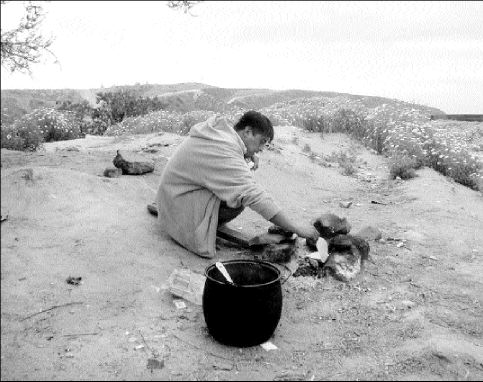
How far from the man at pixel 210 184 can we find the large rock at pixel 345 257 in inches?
12.6

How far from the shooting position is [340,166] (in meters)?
9.99

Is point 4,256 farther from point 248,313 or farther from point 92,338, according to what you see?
point 248,313

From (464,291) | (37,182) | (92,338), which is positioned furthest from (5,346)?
(464,291)

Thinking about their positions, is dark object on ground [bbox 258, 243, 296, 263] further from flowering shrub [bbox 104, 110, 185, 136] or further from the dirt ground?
flowering shrub [bbox 104, 110, 185, 136]

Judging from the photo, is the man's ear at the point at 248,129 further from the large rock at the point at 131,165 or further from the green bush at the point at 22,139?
the green bush at the point at 22,139

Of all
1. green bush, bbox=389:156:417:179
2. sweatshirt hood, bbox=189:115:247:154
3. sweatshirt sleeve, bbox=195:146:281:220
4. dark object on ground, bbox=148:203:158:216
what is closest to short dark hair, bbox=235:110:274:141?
sweatshirt hood, bbox=189:115:247:154

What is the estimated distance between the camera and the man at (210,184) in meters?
4.24

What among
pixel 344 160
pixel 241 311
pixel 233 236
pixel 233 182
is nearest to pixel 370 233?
pixel 233 236

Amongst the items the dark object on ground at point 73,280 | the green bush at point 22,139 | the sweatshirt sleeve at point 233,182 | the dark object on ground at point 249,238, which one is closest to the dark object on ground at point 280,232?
the dark object on ground at point 249,238

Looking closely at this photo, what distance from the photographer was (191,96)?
78.5 ft

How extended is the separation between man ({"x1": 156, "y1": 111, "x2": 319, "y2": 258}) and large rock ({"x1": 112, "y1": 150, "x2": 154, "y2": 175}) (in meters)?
1.87

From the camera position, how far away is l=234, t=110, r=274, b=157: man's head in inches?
184

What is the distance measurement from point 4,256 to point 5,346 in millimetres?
607

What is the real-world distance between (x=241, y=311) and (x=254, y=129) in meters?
1.91
